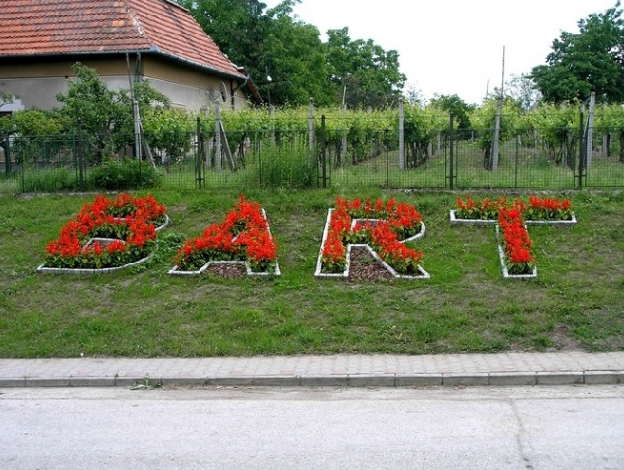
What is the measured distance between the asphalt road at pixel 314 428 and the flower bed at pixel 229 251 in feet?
12.3

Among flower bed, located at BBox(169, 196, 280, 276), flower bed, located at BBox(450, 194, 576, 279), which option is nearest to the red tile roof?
flower bed, located at BBox(169, 196, 280, 276)

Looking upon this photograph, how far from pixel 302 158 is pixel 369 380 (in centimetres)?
870

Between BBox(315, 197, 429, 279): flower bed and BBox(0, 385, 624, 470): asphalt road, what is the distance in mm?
3717

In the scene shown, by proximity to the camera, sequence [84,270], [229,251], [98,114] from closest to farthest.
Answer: [84,270], [229,251], [98,114]

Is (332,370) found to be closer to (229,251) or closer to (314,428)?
(314,428)

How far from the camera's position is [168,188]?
1694cm

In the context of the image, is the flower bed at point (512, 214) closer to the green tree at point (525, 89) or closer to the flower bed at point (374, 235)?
the flower bed at point (374, 235)

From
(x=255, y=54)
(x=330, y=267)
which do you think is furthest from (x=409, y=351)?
(x=255, y=54)

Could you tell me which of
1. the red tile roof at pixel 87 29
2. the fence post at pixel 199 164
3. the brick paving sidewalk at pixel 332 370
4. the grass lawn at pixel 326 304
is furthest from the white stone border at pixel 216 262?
the red tile roof at pixel 87 29

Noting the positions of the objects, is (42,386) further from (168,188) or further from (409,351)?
(168,188)

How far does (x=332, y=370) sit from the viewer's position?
863 centimetres

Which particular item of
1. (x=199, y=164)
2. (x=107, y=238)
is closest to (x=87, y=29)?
(x=199, y=164)

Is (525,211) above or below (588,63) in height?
below

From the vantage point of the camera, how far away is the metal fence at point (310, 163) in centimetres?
1623
